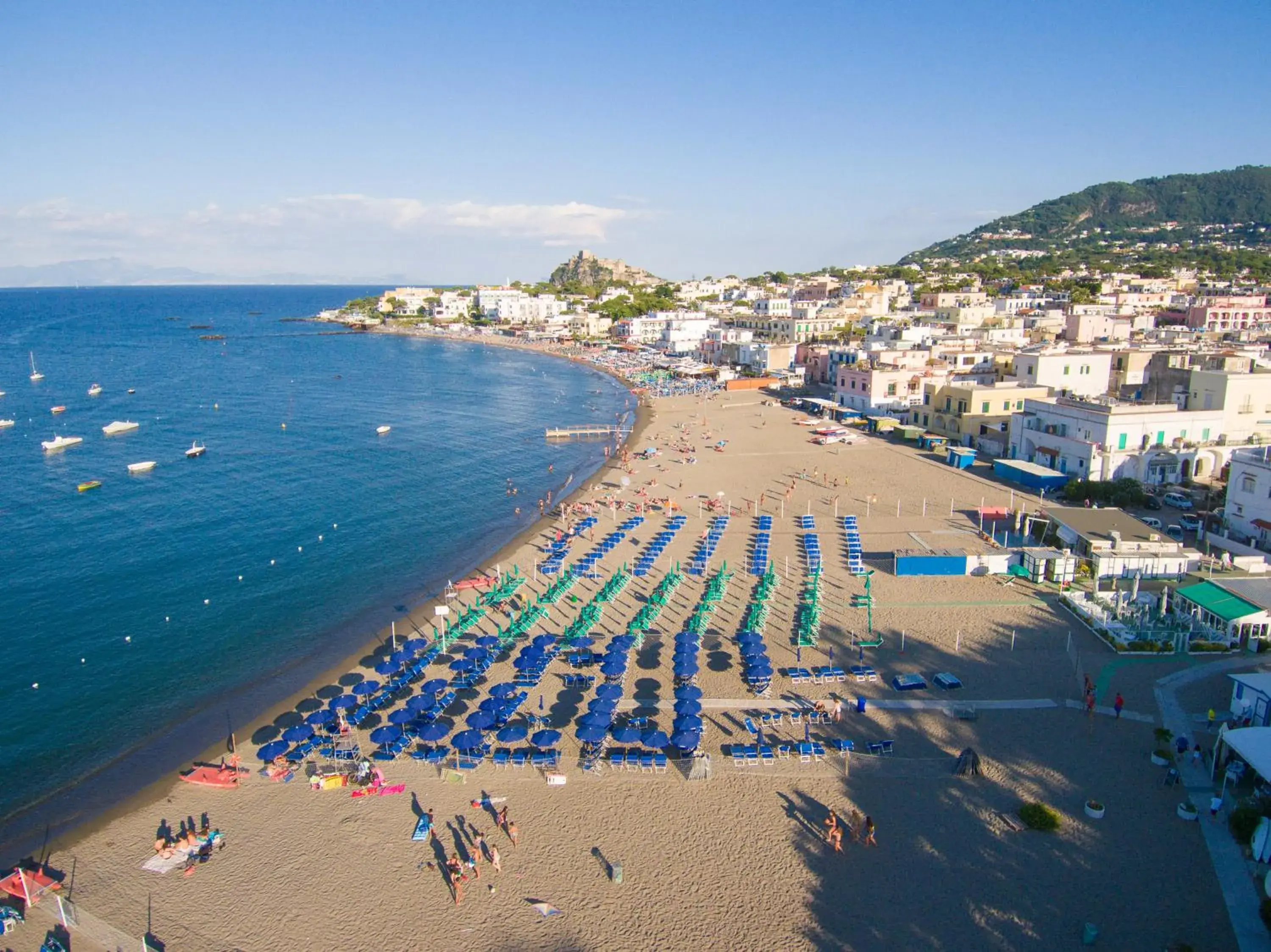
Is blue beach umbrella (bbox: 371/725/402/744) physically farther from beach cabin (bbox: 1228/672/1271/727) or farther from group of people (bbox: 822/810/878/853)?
beach cabin (bbox: 1228/672/1271/727)

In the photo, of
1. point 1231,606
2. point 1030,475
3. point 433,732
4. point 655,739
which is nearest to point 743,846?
point 655,739

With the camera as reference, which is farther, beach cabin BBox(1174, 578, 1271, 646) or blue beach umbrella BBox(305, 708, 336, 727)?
beach cabin BBox(1174, 578, 1271, 646)

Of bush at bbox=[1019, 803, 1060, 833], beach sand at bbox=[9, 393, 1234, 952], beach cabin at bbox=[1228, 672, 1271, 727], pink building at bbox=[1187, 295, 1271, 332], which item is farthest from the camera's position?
pink building at bbox=[1187, 295, 1271, 332]

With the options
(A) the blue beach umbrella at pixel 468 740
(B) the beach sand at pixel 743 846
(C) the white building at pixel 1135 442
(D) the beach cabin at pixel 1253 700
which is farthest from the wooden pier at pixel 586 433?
(D) the beach cabin at pixel 1253 700

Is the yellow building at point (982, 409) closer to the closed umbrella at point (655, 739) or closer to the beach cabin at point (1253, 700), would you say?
the beach cabin at point (1253, 700)

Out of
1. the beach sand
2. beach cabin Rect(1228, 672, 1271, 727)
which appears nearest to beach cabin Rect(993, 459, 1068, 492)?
the beach sand

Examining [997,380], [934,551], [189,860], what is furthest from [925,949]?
[997,380]

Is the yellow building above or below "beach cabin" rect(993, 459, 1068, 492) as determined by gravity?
above
